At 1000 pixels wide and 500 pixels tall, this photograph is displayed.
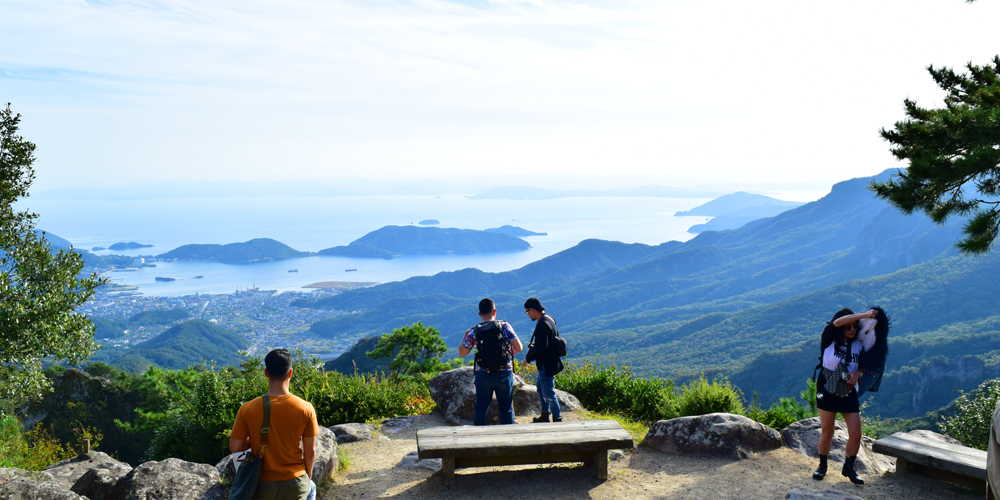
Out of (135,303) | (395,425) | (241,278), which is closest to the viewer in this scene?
(395,425)

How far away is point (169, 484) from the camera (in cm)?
525

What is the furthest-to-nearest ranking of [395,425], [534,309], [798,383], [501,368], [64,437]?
[798,383]
[64,437]
[395,425]
[534,309]
[501,368]

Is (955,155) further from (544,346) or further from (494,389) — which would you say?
(494,389)

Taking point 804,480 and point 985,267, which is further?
point 985,267

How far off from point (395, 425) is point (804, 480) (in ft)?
18.4

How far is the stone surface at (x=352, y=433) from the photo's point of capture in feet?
25.7

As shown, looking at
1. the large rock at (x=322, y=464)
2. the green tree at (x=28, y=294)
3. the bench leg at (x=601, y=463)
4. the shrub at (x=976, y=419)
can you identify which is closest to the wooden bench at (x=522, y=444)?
the bench leg at (x=601, y=463)

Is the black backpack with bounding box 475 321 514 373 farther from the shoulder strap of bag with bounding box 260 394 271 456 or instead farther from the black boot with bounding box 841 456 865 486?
the black boot with bounding box 841 456 865 486

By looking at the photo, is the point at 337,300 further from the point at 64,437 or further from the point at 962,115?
the point at 962,115

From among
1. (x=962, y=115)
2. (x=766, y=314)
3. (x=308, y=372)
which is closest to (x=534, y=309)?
(x=308, y=372)

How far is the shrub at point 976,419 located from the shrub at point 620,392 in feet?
14.2

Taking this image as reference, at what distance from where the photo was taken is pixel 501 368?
673cm

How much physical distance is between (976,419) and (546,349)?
23.9 ft

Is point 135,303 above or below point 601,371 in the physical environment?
below
